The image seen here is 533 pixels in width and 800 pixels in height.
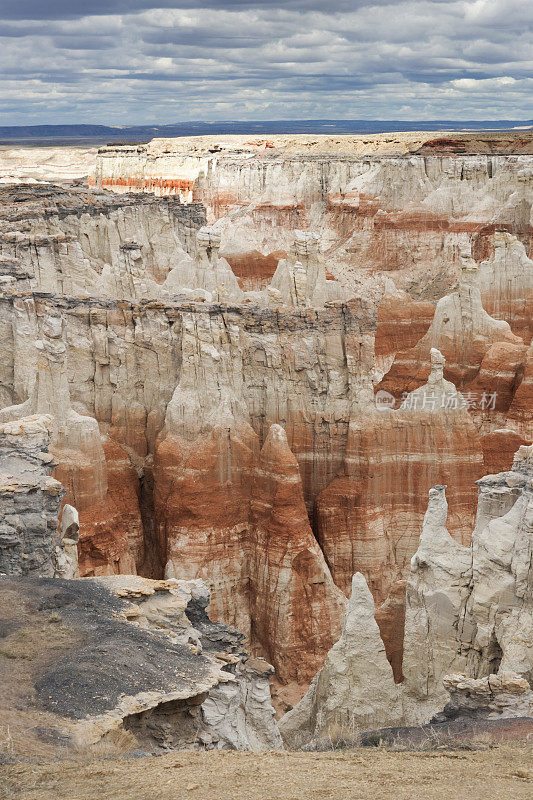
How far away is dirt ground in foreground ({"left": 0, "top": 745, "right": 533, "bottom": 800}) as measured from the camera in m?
9.08

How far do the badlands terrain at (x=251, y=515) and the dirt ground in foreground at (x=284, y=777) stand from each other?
6 centimetres

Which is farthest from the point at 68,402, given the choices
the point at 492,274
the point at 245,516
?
the point at 492,274

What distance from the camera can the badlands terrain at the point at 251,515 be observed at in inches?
479

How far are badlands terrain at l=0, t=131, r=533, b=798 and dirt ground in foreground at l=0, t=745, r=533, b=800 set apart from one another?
0.06 metres

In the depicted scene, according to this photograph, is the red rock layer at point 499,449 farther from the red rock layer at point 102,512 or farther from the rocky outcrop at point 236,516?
the red rock layer at point 102,512

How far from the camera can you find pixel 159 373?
24438 millimetres

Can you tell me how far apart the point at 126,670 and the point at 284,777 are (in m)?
3.37

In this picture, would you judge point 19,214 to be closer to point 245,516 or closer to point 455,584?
point 245,516

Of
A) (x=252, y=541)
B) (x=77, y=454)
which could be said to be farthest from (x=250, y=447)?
(x=77, y=454)

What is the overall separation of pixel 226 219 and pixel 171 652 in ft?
199

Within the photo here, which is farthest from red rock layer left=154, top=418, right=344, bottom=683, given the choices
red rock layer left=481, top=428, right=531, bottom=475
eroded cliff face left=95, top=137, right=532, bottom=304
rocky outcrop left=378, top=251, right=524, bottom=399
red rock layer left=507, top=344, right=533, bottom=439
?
eroded cliff face left=95, top=137, right=532, bottom=304

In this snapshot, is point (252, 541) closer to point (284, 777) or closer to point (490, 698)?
point (490, 698)

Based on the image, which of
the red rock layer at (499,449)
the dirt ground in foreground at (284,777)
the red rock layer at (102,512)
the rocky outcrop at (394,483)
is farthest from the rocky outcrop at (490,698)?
the red rock layer at (499,449)

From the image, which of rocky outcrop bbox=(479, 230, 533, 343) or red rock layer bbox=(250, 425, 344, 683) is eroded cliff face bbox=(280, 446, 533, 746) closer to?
red rock layer bbox=(250, 425, 344, 683)
